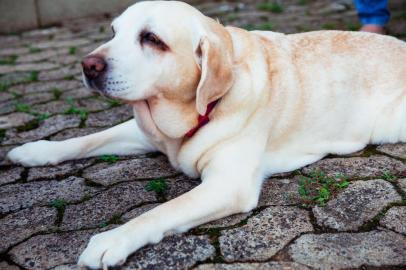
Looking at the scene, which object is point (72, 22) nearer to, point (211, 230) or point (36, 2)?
point (36, 2)

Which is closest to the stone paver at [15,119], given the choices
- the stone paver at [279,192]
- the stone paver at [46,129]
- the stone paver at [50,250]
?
the stone paver at [46,129]

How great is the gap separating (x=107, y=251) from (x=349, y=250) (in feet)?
3.64

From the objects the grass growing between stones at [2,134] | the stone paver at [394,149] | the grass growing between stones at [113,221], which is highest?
the stone paver at [394,149]

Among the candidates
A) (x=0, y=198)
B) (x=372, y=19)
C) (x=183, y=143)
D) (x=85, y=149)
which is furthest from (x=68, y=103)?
(x=372, y=19)

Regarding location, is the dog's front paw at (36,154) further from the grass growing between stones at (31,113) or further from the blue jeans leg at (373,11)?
the blue jeans leg at (373,11)

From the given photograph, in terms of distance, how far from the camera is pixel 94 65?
99.7 inches

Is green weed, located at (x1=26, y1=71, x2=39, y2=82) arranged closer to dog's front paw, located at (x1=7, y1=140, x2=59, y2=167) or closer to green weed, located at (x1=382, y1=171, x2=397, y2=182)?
dog's front paw, located at (x1=7, y1=140, x2=59, y2=167)

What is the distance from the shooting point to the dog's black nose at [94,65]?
8.30ft

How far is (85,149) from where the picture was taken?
3.43m

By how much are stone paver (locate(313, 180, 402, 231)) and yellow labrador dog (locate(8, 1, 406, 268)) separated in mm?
387

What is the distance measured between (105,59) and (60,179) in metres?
1.03

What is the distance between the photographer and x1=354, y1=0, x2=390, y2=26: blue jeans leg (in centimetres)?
549

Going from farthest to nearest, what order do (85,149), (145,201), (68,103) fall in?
(68,103)
(85,149)
(145,201)

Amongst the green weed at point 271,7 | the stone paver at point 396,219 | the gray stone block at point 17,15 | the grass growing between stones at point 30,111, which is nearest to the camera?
the stone paver at point 396,219
